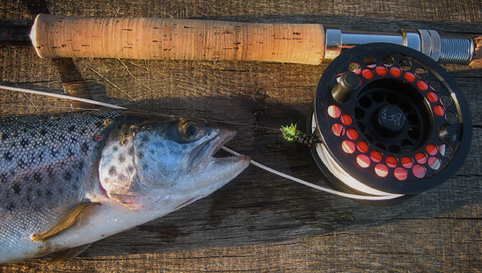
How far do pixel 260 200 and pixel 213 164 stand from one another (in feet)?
1.73

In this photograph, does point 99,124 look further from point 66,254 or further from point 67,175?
point 66,254

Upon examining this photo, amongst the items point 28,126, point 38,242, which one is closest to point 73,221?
point 38,242

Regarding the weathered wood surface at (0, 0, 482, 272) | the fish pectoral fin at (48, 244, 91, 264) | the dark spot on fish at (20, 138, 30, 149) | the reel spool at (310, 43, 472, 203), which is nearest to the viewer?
the reel spool at (310, 43, 472, 203)

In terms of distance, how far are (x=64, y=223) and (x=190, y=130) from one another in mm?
924

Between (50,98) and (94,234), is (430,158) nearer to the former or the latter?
(94,234)

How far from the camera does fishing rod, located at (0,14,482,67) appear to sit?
7.06 feet

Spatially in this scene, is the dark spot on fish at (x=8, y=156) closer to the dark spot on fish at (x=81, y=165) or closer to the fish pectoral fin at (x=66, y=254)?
the dark spot on fish at (x=81, y=165)

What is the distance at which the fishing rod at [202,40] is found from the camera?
2150mm

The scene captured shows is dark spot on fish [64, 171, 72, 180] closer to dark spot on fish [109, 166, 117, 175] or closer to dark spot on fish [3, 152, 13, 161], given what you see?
dark spot on fish [109, 166, 117, 175]

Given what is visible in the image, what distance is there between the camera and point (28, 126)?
1981mm

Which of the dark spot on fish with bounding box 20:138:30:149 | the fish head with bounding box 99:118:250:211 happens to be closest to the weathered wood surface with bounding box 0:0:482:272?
the fish head with bounding box 99:118:250:211

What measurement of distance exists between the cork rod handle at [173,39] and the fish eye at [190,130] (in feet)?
1.92

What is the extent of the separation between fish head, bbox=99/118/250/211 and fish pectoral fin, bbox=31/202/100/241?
0.61 ft

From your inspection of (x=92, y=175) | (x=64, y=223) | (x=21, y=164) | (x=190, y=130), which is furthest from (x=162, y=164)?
(x=21, y=164)
